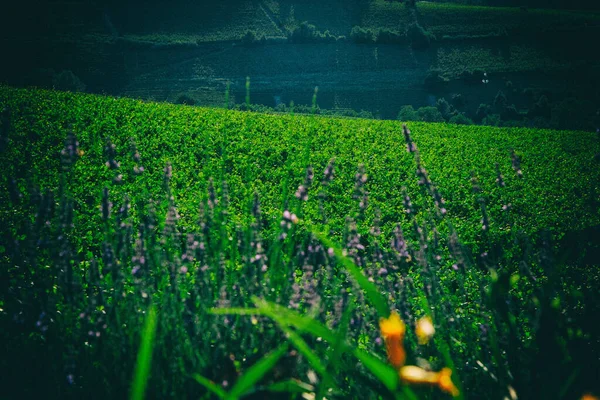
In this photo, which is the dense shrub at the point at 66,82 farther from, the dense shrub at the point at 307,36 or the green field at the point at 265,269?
the dense shrub at the point at 307,36

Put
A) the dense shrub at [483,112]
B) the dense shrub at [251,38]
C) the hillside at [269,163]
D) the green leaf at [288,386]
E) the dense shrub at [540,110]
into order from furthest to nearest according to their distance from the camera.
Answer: the dense shrub at [251,38], the dense shrub at [483,112], the dense shrub at [540,110], the hillside at [269,163], the green leaf at [288,386]

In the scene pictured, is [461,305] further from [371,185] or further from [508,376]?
[371,185]

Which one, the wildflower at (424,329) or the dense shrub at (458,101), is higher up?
the dense shrub at (458,101)

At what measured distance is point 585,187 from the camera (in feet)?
37.3

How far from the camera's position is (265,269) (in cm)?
233

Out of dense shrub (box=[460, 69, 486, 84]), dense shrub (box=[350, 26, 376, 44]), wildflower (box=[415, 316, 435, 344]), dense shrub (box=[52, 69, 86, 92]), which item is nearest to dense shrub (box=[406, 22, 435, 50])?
dense shrub (box=[350, 26, 376, 44])

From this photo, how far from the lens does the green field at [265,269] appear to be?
1.62m

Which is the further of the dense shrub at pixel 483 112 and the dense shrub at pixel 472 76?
the dense shrub at pixel 472 76

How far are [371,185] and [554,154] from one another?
1306 centimetres

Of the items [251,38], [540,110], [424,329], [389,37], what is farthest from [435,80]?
[424,329]

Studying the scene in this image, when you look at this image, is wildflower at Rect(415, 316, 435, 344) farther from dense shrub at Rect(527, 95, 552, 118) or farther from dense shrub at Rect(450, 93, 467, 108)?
dense shrub at Rect(450, 93, 467, 108)

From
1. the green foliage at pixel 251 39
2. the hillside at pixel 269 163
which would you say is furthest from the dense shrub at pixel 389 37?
the hillside at pixel 269 163

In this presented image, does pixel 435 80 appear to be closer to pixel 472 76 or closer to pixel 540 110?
pixel 472 76

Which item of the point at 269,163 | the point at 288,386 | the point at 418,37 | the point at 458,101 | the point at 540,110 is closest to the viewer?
the point at 288,386
